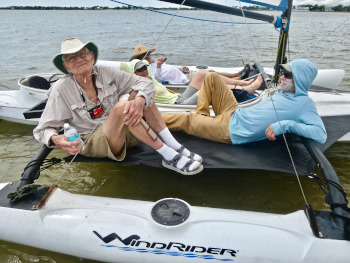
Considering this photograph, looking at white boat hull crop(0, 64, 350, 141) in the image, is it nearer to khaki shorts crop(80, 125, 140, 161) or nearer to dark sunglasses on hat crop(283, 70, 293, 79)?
dark sunglasses on hat crop(283, 70, 293, 79)

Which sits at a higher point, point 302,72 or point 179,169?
point 302,72

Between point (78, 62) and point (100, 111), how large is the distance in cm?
50

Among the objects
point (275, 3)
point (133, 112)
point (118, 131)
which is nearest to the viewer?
point (133, 112)

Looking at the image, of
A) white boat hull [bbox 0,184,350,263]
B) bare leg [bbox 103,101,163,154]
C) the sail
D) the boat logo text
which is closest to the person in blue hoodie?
bare leg [bbox 103,101,163,154]

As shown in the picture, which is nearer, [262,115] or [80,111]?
[80,111]

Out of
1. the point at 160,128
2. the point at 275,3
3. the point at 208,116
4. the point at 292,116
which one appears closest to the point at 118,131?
the point at 160,128

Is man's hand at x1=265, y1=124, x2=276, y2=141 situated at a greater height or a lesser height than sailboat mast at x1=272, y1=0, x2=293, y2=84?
lesser

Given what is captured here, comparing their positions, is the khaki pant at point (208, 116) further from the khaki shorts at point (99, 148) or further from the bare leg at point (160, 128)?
the khaki shorts at point (99, 148)

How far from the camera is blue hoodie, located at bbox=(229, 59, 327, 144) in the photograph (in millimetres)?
2471

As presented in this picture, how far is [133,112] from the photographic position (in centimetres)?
236

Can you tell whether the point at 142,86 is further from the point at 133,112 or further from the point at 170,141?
the point at 170,141

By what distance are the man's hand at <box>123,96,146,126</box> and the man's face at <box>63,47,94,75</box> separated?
540 mm

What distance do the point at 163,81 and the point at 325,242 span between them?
4.25 m

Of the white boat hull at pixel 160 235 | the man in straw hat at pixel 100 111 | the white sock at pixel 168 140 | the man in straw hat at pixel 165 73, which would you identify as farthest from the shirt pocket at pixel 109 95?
the man in straw hat at pixel 165 73
